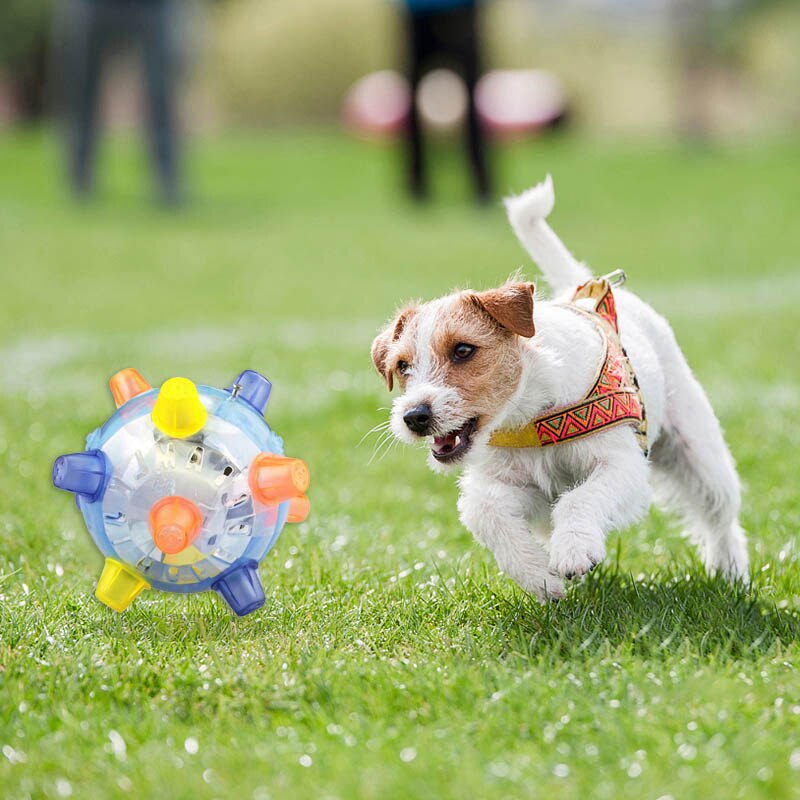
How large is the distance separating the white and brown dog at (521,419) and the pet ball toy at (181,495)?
0.45 meters

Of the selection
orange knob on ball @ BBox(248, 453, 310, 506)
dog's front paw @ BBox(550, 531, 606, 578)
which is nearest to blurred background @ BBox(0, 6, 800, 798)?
dog's front paw @ BBox(550, 531, 606, 578)

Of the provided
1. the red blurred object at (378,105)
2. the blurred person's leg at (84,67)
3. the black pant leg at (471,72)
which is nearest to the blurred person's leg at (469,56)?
the black pant leg at (471,72)

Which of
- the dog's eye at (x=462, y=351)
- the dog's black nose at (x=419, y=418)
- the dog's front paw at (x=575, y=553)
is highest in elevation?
the dog's eye at (x=462, y=351)

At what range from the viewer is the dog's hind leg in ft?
14.3

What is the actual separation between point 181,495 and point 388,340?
798 mm

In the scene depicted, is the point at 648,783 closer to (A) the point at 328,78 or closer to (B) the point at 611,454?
(B) the point at 611,454

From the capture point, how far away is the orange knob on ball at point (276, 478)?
3.58 meters

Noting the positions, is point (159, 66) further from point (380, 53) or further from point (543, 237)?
point (380, 53)

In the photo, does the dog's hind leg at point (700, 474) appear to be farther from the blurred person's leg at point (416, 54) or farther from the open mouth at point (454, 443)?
the blurred person's leg at point (416, 54)

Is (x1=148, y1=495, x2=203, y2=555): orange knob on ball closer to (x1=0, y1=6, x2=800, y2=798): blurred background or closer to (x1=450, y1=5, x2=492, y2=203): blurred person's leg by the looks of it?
(x1=0, y1=6, x2=800, y2=798): blurred background

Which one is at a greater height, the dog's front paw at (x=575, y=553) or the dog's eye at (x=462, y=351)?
the dog's eye at (x=462, y=351)

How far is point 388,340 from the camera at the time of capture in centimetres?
385

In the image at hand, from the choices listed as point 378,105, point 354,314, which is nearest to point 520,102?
point 378,105

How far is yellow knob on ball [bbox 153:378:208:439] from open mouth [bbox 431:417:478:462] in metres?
0.69
